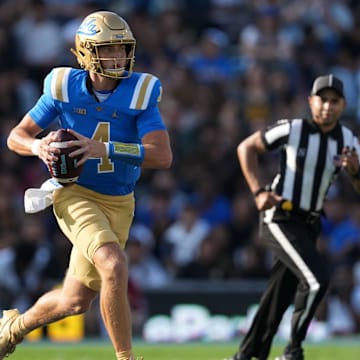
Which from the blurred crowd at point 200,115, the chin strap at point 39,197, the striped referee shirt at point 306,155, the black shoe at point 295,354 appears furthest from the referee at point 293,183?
the blurred crowd at point 200,115

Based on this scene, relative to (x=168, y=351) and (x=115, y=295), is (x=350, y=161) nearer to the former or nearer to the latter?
(x=115, y=295)

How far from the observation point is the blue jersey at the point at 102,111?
21.2 feet

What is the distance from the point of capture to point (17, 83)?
1322cm

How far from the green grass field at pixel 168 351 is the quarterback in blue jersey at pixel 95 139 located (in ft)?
8.16

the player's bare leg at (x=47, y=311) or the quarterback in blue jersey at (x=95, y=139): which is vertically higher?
the quarterback in blue jersey at (x=95, y=139)

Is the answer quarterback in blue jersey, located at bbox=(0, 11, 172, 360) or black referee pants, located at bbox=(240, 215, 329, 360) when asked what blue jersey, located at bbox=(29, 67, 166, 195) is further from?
black referee pants, located at bbox=(240, 215, 329, 360)

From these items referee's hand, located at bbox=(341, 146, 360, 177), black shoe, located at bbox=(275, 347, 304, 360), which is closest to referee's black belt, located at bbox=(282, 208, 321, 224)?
referee's hand, located at bbox=(341, 146, 360, 177)

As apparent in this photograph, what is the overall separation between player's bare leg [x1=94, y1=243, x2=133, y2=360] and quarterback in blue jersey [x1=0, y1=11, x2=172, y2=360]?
0.13 metres

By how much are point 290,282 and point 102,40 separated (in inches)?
85.2

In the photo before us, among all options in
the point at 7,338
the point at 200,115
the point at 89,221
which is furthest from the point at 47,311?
the point at 200,115

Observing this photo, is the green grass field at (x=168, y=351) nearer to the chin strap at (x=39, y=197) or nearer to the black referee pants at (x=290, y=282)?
the black referee pants at (x=290, y=282)

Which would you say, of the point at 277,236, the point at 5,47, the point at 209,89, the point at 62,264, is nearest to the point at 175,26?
the point at 209,89

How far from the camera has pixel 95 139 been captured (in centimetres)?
653

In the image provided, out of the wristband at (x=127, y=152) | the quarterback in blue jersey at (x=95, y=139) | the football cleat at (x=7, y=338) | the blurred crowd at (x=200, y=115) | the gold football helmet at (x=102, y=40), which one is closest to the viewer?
the wristband at (x=127, y=152)
